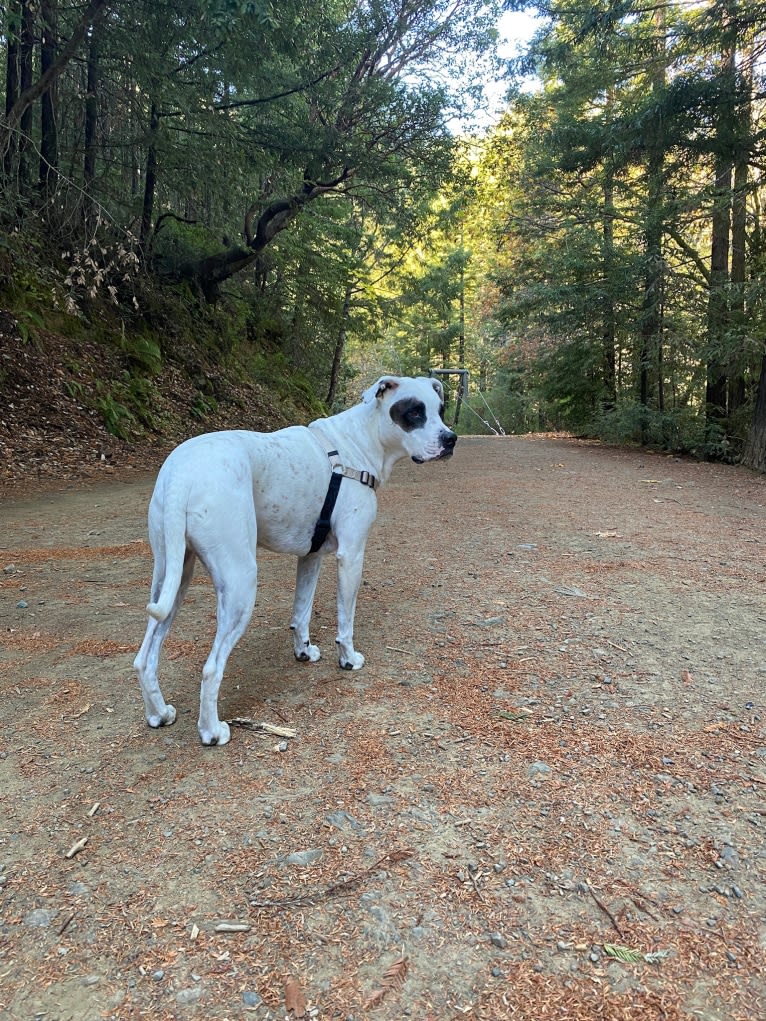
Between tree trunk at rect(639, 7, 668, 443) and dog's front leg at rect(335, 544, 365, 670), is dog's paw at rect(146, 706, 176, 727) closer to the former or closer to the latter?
dog's front leg at rect(335, 544, 365, 670)

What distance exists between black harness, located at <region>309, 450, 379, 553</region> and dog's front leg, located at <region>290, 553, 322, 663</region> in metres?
0.26

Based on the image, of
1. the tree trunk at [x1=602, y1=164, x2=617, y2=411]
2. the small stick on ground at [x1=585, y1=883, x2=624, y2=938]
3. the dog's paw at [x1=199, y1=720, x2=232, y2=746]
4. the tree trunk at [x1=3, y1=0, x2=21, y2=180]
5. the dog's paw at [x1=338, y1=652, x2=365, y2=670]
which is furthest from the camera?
the tree trunk at [x1=602, y1=164, x2=617, y2=411]

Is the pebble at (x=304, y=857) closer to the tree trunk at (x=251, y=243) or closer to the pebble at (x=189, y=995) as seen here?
the pebble at (x=189, y=995)

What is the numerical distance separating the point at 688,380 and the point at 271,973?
15827 mm

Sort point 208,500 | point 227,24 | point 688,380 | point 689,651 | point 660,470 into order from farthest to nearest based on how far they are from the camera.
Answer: point 688,380, point 660,470, point 227,24, point 689,651, point 208,500

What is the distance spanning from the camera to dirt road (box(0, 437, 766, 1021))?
1.59 meters

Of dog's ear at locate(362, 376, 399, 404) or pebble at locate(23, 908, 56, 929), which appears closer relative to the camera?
pebble at locate(23, 908, 56, 929)

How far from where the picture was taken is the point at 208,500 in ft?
8.34

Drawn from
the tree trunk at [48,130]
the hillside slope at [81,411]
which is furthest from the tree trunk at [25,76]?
the hillside slope at [81,411]

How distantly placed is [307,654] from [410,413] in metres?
1.53

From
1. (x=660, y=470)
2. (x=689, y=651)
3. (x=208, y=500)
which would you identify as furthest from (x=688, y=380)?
(x=208, y=500)

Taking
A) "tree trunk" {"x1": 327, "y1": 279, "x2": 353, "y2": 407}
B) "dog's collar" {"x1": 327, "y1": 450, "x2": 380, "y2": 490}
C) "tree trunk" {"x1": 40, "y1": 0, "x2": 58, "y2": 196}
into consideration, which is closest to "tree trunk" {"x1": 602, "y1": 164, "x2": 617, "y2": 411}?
"tree trunk" {"x1": 327, "y1": 279, "x2": 353, "y2": 407}

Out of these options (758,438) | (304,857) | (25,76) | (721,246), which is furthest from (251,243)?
(304,857)

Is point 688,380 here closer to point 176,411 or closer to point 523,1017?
point 176,411
